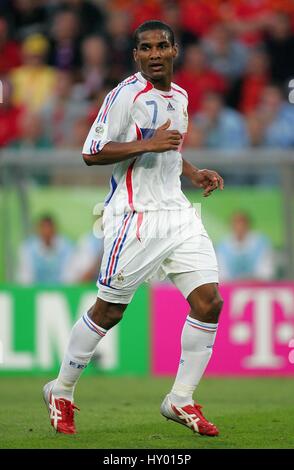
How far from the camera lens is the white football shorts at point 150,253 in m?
6.85

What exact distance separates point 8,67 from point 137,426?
29.5ft

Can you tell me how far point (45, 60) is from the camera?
1530 cm

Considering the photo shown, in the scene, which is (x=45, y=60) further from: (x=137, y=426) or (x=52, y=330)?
(x=137, y=426)

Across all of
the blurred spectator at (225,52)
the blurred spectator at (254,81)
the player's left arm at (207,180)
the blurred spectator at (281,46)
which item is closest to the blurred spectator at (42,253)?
the blurred spectator at (254,81)

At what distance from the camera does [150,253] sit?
689cm

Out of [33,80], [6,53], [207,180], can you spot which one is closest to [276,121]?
[33,80]

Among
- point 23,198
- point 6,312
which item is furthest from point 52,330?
point 23,198

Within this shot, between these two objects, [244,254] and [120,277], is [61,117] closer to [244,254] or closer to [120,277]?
[244,254]

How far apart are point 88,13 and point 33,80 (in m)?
1.74

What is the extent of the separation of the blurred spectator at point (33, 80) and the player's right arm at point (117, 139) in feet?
25.8

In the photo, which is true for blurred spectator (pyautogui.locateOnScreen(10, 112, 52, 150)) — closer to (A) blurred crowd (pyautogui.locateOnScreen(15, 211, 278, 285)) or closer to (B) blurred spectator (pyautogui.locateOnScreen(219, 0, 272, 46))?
(A) blurred crowd (pyautogui.locateOnScreen(15, 211, 278, 285))

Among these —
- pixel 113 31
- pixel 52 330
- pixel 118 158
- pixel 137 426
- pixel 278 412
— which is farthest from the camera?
pixel 113 31

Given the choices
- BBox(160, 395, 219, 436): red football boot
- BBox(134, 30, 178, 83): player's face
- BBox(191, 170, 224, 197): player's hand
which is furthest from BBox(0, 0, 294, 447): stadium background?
BBox(134, 30, 178, 83): player's face

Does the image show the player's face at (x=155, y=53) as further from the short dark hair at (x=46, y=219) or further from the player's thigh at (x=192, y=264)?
the short dark hair at (x=46, y=219)
